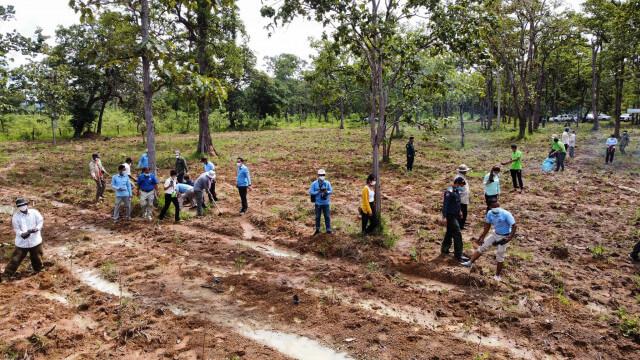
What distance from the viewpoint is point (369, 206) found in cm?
987

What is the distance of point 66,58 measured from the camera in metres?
33.6

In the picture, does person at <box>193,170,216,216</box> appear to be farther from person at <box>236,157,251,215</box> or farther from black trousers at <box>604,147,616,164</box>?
black trousers at <box>604,147,616,164</box>

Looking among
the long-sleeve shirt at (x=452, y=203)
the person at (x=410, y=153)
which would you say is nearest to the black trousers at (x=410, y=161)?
Answer: the person at (x=410, y=153)

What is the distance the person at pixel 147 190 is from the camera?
445 inches

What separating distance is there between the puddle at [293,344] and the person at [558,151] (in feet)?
48.8

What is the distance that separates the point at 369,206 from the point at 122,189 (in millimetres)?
6707

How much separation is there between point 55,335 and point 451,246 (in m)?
7.80

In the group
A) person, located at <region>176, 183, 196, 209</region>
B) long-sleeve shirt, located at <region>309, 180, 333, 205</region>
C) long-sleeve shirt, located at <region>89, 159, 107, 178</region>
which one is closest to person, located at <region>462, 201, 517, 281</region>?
long-sleeve shirt, located at <region>309, 180, 333, 205</region>

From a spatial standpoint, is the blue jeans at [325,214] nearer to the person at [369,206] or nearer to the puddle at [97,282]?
the person at [369,206]

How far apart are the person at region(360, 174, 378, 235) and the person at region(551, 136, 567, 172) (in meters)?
10.6

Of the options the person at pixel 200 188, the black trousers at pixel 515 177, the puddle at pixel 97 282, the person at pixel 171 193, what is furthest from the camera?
the black trousers at pixel 515 177

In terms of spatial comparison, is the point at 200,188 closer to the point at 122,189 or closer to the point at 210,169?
the point at 210,169

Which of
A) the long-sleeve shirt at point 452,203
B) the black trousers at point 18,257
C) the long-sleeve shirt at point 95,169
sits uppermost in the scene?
the long-sleeve shirt at point 95,169

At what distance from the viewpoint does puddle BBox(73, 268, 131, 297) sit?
24.8ft
